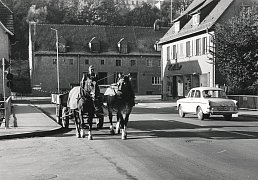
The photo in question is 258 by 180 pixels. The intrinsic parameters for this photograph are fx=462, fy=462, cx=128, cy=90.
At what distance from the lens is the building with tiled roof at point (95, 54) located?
7631cm

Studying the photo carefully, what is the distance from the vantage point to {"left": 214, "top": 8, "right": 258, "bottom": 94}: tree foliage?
107 feet

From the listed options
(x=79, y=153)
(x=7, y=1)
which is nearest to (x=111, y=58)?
(x=7, y=1)

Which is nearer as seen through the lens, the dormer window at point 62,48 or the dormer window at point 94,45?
the dormer window at point 62,48

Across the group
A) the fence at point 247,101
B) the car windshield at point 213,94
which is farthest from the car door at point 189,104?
the fence at point 247,101

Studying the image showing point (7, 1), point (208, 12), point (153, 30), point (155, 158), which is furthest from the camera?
point (7, 1)

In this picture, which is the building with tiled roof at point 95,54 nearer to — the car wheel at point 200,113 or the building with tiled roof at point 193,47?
the building with tiled roof at point 193,47

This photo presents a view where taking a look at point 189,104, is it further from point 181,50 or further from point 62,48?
point 62,48

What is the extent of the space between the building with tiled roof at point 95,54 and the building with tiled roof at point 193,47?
22242 millimetres

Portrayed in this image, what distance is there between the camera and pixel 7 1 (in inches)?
4382

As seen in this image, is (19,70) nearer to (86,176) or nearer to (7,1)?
(7,1)

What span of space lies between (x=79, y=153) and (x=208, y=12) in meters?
38.5

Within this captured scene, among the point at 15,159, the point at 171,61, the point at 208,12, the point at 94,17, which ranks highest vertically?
the point at 94,17

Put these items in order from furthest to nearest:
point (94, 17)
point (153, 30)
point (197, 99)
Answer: point (94, 17), point (153, 30), point (197, 99)

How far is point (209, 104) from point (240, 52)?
456 inches
